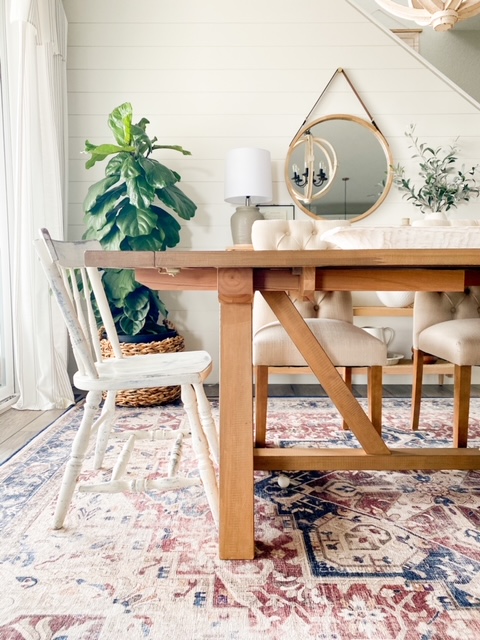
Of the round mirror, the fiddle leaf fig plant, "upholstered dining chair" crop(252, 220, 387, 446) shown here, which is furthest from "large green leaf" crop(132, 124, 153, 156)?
"upholstered dining chair" crop(252, 220, 387, 446)

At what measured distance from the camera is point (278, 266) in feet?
3.77

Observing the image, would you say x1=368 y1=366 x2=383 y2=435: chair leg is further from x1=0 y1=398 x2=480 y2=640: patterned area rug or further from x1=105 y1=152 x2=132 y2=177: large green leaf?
x1=105 y1=152 x2=132 y2=177: large green leaf

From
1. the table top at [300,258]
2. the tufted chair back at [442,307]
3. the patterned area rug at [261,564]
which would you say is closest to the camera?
the patterned area rug at [261,564]

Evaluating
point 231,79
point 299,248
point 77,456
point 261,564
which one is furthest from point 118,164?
point 261,564

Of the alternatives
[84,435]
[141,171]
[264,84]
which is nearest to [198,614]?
[84,435]

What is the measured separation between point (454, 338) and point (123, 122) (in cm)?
214

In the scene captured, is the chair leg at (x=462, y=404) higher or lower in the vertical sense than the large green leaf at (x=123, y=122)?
lower

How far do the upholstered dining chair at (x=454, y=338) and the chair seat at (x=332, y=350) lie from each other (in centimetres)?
34

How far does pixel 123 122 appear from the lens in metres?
2.83

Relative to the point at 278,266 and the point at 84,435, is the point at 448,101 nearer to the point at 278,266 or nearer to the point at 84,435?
the point at 278,266

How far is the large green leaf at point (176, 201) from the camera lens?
2.97 meters

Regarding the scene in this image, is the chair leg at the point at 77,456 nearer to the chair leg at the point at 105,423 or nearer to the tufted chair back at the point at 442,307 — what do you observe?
the chair leg at the point at 105,423

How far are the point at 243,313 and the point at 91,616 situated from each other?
712 mm

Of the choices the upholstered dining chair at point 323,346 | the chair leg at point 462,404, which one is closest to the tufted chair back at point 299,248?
the upholstered dining chair at point 323,346
